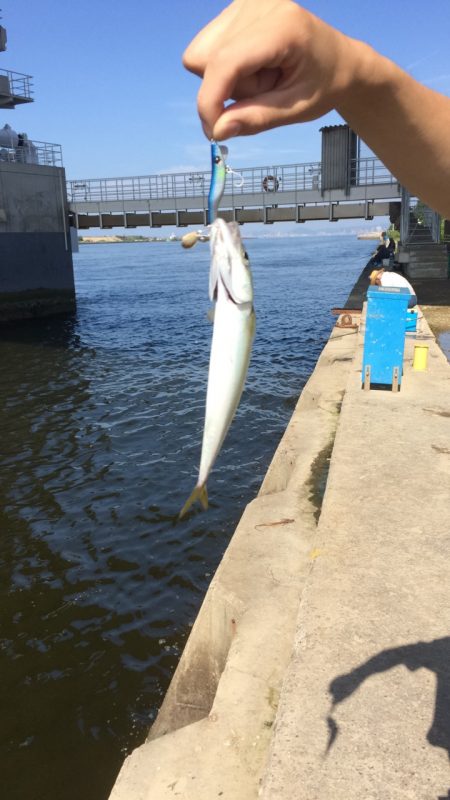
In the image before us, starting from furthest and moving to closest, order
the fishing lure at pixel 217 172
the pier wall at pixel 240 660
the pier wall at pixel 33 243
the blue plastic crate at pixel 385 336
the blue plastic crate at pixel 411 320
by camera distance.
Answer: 1. the pier wall at pixel 33 243
2. the blue plastic crate at pixel 411 320
3. the blue plastic crate at pixel 385 336
4. the pier wall at pixel 240 660
5. the fishing lure at pixel 217 172

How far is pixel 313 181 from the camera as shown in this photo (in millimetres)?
→ 31688

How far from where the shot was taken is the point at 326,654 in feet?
12.1

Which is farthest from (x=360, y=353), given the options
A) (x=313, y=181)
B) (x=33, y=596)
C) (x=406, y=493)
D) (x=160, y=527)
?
(x=313, y=181)

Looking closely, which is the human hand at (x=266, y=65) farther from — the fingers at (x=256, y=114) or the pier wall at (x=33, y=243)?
the pier wall at (x=33, y=243)

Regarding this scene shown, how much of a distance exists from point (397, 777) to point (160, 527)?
263 inches

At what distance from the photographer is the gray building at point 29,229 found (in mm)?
30166

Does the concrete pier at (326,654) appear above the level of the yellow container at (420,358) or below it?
below

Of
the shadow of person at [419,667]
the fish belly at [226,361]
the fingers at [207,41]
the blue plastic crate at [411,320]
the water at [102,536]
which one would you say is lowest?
the water at [102,536]

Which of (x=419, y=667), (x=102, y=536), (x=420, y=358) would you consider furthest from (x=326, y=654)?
(x=420, y=358)

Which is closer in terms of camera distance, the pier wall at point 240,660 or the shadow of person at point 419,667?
the shadow of person at point 419,667

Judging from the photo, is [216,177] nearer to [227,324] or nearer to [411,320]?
[227,324]

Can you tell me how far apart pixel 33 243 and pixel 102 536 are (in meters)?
26.3

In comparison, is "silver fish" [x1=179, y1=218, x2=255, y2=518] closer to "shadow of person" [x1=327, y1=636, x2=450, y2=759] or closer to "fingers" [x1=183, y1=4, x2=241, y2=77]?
"fingers" [x1=183, y1=4, x2=241, y2=77]

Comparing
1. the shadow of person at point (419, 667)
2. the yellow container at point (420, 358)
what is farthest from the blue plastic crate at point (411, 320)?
the shadow of person at point (419, 667)
